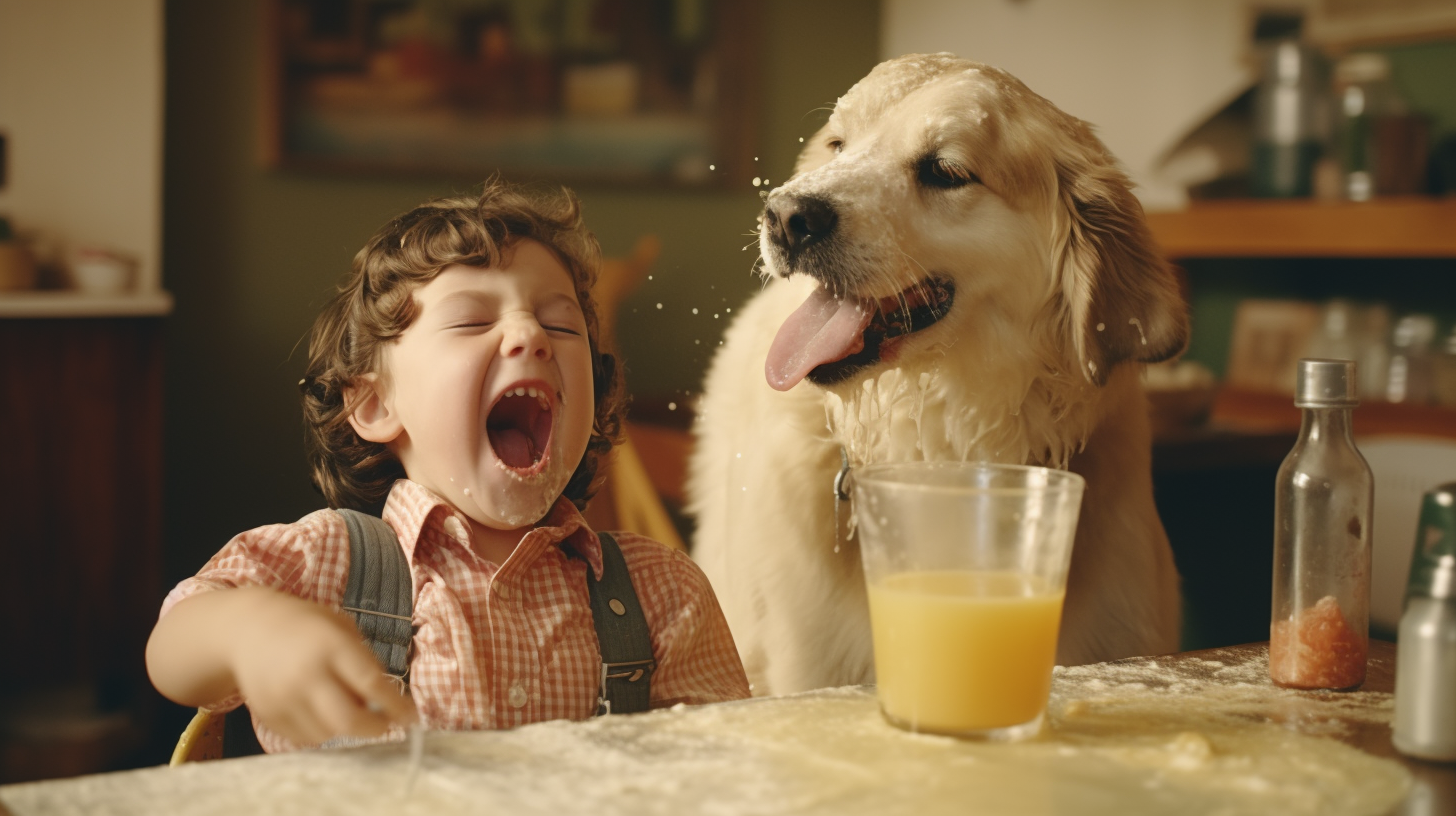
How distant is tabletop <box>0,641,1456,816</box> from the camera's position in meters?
0.57

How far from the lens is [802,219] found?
47.2 inches

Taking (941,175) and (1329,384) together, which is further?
(941,175)

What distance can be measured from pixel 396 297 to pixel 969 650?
55 cm

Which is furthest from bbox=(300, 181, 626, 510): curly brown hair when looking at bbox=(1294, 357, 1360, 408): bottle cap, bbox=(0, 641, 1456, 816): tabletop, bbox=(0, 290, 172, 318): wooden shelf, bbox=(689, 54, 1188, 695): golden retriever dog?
bbox=(0, 290, 172, 318): wooden shelf

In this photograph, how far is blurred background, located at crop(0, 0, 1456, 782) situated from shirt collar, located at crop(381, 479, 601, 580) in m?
1.18

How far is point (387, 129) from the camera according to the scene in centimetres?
383

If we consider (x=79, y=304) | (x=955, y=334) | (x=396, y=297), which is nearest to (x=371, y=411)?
(x=396, y=297)

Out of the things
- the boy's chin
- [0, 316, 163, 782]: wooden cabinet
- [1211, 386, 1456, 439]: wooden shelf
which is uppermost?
the boy's chin

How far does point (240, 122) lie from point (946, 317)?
9.49 ft

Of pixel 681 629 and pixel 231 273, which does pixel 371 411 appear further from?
pixel 231 273

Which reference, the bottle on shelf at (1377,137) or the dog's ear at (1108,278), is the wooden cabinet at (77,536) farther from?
the bottle on shelf at (1377,137)

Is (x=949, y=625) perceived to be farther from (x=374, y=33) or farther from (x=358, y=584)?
(x=374, y=33)

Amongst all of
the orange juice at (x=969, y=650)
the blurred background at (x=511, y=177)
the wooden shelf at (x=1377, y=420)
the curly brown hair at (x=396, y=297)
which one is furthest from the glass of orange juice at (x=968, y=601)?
the wooden shelf at (x=1377, y=420)

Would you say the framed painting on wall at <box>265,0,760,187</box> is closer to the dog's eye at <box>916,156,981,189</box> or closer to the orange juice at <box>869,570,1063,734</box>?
the dog's eye at <box>916,156,981,189</box>
